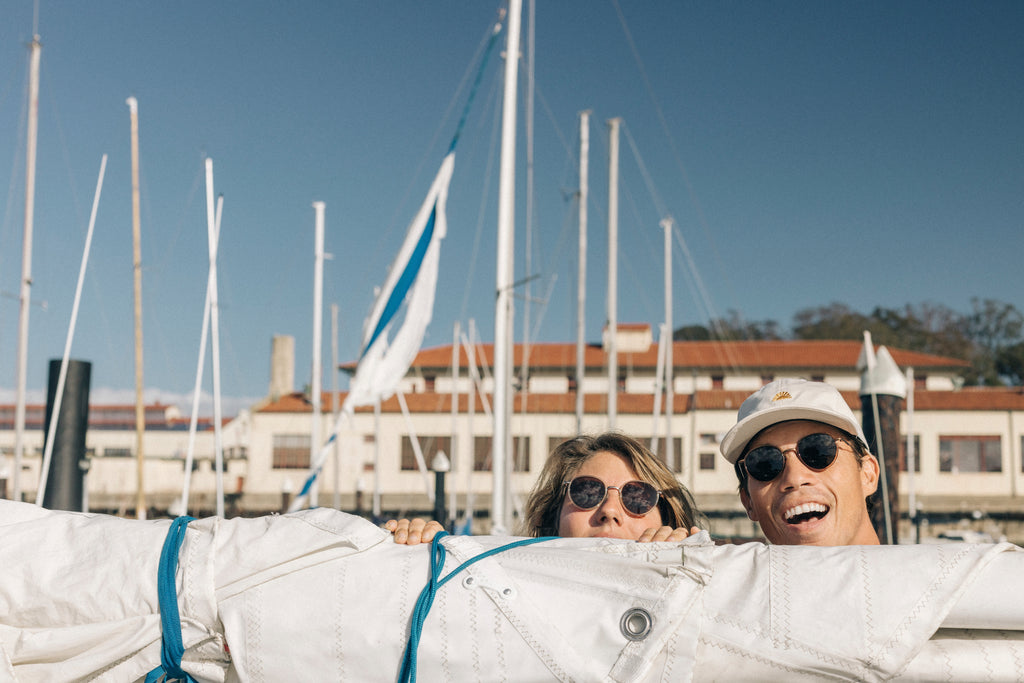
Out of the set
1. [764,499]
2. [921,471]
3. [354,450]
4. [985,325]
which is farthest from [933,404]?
[764,499]

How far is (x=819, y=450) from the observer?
107 inches

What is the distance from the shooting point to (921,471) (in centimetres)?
3775

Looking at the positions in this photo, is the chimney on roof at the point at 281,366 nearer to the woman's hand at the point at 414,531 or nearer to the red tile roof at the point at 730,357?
the red tile roof at the point at 730,357

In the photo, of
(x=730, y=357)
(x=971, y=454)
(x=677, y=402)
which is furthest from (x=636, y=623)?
(x=730, y=357)

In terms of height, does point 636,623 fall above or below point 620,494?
below

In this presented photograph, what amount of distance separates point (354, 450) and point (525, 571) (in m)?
38.8

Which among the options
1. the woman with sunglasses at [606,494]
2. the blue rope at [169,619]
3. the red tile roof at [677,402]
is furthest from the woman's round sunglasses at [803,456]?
the red tile roof at [677,402]

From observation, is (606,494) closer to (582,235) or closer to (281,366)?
(582,235)

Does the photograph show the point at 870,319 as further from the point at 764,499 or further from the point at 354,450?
the point at 764,499

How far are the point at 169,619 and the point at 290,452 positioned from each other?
131 feet

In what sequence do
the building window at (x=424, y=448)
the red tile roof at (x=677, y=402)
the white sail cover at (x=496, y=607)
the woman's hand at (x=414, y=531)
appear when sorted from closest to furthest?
the white sail cover at (x=496, y=607) < the woman's hand at (x=414, y=531) < the red tile roof at (x=677, y=402) < the building window at (x=424, y=448)

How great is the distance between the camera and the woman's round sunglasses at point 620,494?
10.5 feet

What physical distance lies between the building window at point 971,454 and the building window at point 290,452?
92.2 feet

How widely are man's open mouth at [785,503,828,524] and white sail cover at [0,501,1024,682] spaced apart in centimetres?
68
